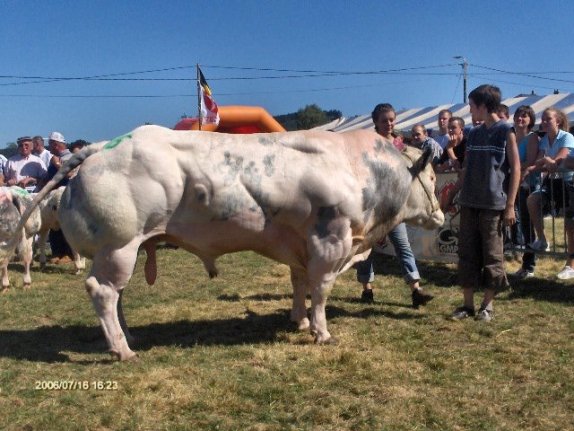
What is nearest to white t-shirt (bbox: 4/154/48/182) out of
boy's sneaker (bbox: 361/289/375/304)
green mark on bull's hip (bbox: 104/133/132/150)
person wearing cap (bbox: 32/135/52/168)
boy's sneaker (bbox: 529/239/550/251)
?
person wearing cap (bbox: 32/135/52/168)

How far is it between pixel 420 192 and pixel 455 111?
20257 millimetres

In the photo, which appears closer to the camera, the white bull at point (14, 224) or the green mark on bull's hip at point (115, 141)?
the green mark on bull's hip at point (115, 141)

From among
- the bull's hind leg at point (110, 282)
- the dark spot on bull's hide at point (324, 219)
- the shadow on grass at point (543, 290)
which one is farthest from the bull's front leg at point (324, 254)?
the shadow on grass at point (543, 290)

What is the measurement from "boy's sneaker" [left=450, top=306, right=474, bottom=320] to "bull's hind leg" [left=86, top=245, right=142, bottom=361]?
312cm

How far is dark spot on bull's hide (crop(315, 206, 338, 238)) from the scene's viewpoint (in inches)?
199

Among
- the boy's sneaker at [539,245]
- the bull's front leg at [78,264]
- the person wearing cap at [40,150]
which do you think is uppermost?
the person wearing cap at [40,150]

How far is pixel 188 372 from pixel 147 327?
1.59m

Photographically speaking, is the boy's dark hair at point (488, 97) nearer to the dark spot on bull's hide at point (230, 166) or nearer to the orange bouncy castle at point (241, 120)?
the dark spot on bull's hide at point (230, 166)

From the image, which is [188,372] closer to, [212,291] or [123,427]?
[123,427]

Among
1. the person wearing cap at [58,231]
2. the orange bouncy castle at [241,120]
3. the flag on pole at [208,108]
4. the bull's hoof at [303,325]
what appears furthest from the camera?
the orange bouncy castle at [241,120]

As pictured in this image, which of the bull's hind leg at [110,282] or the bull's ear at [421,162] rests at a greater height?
the bull's ear at [421,162]

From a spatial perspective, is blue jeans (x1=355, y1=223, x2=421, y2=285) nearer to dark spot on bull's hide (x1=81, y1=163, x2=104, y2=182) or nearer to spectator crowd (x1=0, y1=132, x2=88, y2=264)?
dark spot on bull's hide (x1=81, y1=163, x2=104, y2=182)

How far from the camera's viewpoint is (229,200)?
16.0 ft

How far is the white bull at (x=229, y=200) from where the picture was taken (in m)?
4.67
